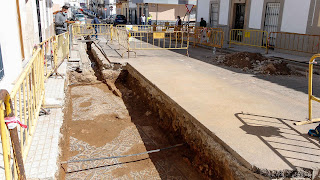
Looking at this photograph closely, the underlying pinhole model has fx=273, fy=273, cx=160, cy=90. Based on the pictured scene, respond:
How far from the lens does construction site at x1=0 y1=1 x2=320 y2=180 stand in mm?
3307

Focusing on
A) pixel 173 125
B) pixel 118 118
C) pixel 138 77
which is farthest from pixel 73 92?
pixel 173 125

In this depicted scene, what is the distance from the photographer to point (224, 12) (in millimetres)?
17453

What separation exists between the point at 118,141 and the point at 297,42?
9.67 meters

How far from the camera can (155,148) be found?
17.6 ft

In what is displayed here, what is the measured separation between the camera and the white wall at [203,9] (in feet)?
63.5

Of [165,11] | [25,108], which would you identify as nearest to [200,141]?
[25,108]

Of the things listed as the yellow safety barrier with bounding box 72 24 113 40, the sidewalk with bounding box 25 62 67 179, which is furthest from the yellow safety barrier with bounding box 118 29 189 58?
the sidewalk with bounding box 25 62 67 179

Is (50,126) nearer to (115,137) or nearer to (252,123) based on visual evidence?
(115,137)

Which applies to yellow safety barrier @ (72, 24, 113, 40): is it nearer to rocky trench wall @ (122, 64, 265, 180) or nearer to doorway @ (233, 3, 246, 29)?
doorway @ (233, 3, 246, 29)

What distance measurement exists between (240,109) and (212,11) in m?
15.2

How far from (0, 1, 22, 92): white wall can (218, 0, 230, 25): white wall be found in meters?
13.4

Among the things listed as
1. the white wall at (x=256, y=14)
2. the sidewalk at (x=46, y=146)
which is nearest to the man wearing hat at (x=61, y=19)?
the sidewalk at (x=46, y=146)

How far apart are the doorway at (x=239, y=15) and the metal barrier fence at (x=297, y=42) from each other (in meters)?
3.49

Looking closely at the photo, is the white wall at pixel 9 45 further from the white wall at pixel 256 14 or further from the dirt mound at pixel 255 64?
the white wall at pixel 256 14
